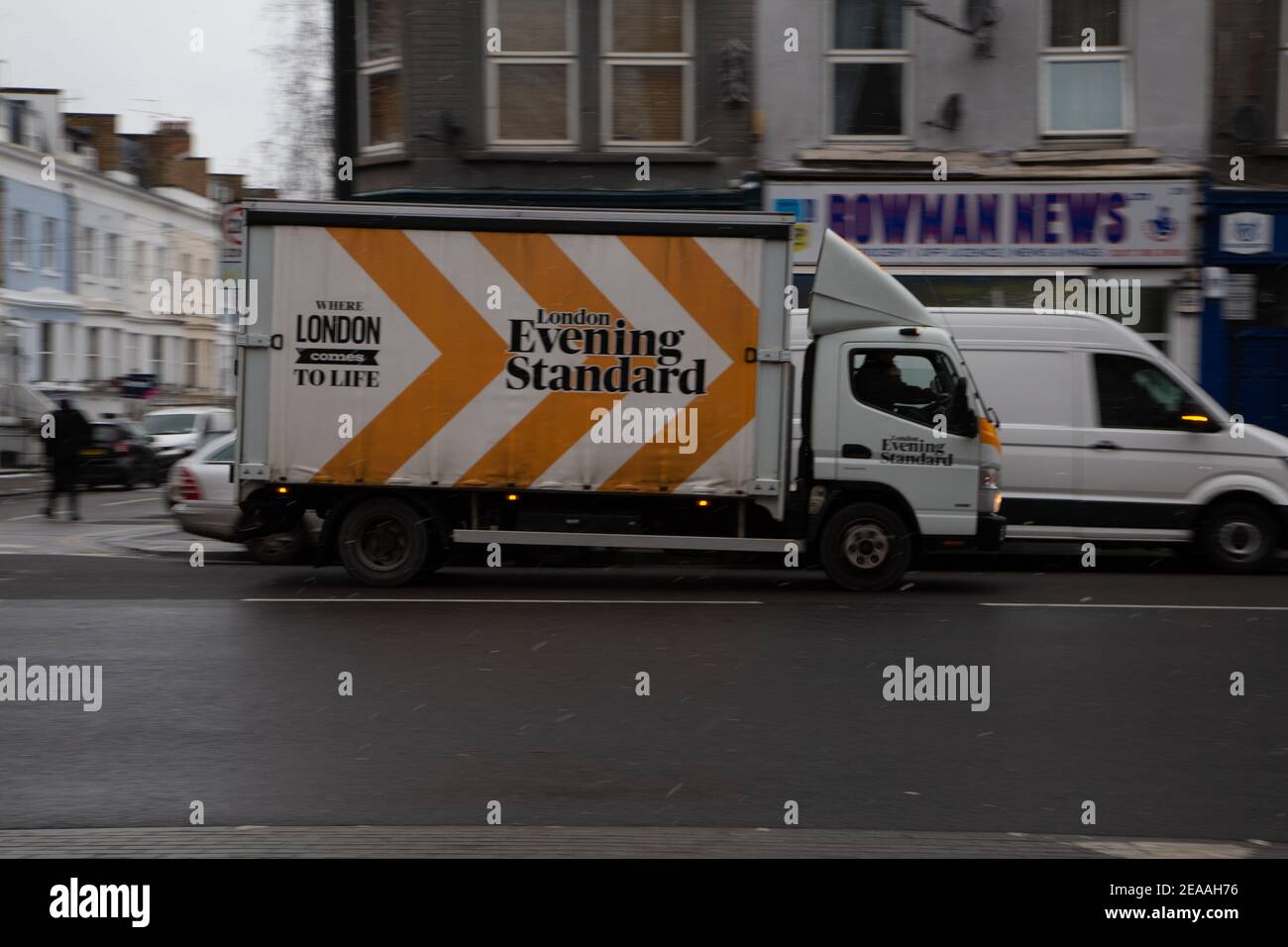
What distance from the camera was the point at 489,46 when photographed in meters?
19.6

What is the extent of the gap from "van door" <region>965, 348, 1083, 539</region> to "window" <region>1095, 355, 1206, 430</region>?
0.25 m

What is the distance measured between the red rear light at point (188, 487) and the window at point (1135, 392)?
8.80 meters

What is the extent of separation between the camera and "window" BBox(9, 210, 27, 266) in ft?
149

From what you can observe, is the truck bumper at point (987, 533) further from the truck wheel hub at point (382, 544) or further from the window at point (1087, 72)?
the window at point (1087, 72)

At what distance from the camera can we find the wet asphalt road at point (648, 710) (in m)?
5.99

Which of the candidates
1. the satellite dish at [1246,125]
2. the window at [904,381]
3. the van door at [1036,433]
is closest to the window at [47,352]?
the satellite dish at [1246,125]

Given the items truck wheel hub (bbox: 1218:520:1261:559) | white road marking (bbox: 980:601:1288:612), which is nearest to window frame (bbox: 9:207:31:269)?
truck wheel hub (bbox: 1218:520:1261:559)

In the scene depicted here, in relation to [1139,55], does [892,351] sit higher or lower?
lower

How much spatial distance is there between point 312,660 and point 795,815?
4.14 m

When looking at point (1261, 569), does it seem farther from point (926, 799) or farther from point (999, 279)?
point (926, 799)

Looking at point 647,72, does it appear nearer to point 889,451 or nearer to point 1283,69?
point 1283,69

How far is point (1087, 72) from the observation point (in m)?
19.4

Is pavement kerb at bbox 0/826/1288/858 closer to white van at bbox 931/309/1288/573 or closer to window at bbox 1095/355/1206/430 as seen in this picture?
white van at bbox 931/309/1288/573
